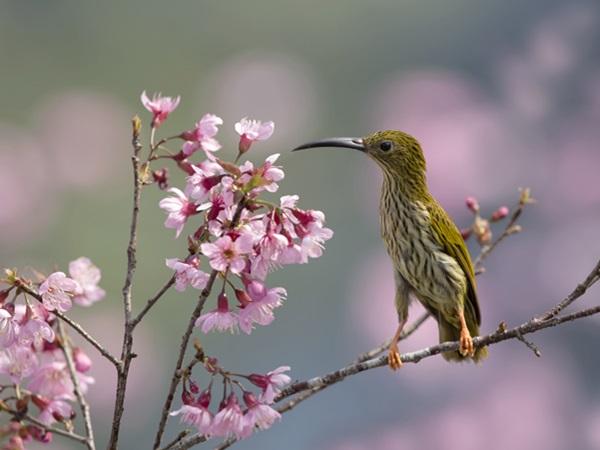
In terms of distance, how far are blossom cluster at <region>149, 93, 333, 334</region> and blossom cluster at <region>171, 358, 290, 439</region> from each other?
0.17ft

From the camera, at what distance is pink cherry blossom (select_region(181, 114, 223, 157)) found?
81cm

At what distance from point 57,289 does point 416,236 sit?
445mm

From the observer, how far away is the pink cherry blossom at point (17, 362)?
0.78 metres

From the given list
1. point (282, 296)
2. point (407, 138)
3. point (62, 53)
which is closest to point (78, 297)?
point (282, 296)

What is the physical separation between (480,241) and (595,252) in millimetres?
1287

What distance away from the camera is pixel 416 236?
40.4 inches

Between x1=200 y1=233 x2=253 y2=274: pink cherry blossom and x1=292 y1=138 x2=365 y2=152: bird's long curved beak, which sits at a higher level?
x1=292 y1=138 x2=365 y2=152: bird's long curved beak

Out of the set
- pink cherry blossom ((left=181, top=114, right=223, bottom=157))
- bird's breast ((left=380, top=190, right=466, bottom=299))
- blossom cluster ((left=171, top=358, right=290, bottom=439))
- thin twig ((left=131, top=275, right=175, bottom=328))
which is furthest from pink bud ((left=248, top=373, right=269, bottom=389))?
bird's breast ((left=380, top=190, right=466, bottom=299))

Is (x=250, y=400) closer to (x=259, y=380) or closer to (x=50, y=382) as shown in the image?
(x=259, y=380)

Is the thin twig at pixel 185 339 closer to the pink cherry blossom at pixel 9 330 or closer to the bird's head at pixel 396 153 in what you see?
the pink cherry blossom at pixel 9 330

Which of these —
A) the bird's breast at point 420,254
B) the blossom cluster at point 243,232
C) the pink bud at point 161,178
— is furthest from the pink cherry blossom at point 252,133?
the bird's breast at point 420,254

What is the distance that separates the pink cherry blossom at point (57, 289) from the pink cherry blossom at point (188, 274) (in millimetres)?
85

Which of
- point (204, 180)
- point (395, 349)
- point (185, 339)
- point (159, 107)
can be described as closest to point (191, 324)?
point (185, 339)

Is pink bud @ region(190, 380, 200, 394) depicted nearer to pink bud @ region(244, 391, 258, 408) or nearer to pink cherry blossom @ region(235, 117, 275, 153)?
pink bud @ region(244, 391, 258, 408)
